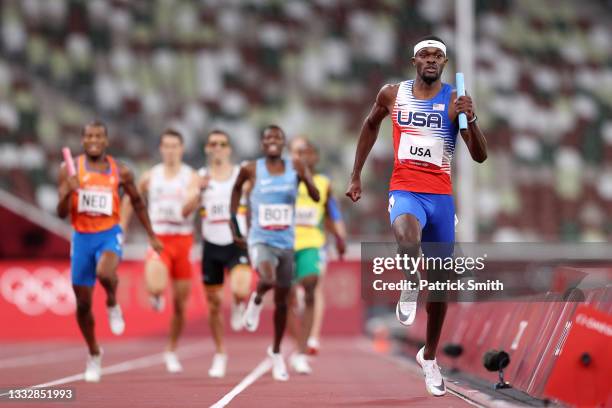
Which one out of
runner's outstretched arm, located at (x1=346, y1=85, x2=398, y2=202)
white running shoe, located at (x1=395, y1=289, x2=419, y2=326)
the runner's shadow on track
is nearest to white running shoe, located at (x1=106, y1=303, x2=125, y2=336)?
the runner's shadow on track

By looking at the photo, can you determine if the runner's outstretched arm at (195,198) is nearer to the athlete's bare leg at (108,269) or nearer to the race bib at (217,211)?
the race bib at (217,211)

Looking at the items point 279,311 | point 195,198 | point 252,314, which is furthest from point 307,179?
point 195,198

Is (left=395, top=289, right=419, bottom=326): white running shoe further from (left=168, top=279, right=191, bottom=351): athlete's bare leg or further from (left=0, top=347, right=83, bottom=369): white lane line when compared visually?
(left=0, top=347, right=83, bottom=369): white lane line

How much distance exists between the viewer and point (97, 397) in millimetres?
9375

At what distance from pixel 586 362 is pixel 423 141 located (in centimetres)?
214

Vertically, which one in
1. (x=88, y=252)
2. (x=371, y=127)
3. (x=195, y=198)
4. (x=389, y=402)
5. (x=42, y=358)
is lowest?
(x=42, y=358)

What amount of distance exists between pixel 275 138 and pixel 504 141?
17.3 meters

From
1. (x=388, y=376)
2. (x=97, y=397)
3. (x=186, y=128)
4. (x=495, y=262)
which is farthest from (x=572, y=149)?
(x=97, y=397)

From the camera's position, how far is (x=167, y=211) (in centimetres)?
1378

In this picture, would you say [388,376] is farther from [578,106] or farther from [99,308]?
[578,106]

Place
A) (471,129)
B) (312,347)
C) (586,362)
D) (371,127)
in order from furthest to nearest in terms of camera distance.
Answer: (312,347), (371,127), (471,129), (586,362)

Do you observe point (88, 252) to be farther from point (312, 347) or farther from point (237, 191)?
point (312, 347)

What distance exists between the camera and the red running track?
29.5 ft

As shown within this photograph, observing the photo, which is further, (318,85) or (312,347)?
(318,85)
